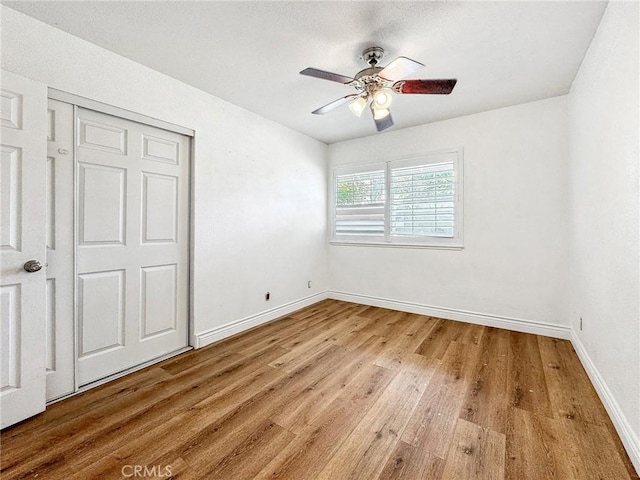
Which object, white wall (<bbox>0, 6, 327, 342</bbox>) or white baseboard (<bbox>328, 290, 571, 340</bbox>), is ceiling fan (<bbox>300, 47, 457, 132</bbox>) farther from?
white baseboard (<bbox>328, 290, 571, 340</bbox>)

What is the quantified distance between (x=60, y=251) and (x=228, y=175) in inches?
62.4

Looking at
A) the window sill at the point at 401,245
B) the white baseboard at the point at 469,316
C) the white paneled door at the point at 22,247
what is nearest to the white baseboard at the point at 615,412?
the white baseboard at the point at 469,316

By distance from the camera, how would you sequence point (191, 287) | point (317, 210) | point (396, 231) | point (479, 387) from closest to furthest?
point (479, 387), point (191, 287), point (396, 231), point (317, 210)

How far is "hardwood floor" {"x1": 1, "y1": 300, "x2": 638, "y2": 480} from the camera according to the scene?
139cm

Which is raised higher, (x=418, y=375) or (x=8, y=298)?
(x=8, y=298)

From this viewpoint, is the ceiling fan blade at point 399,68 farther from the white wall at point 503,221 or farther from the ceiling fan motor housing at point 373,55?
the white wall at point 503,221

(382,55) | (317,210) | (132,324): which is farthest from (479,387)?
(317,210)

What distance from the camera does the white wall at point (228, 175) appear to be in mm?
1924

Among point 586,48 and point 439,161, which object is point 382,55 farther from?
point 439,161

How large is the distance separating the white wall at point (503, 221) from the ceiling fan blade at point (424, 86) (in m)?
1.05

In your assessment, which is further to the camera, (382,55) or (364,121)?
(364,121)

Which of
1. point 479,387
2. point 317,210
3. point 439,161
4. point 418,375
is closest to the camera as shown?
point 479,387

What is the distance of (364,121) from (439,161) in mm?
1100

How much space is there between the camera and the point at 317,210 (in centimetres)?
445
